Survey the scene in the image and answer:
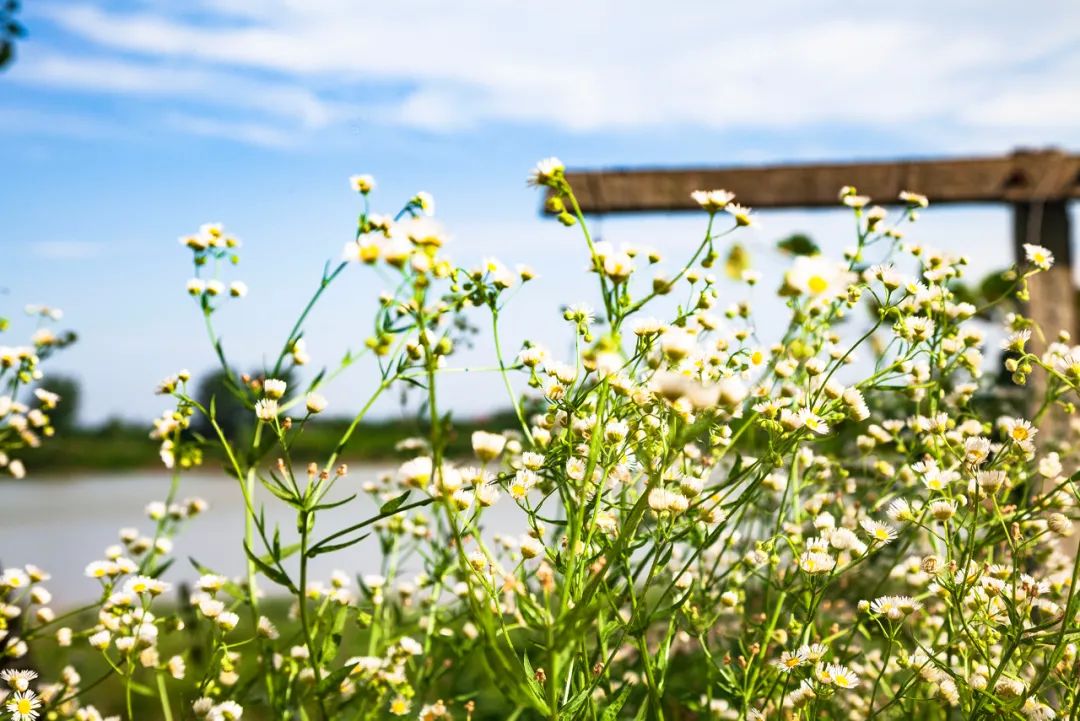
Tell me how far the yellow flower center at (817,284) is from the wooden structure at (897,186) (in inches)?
107

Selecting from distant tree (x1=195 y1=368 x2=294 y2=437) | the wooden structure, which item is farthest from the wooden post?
distant tree (x1=195 y1=368 x2=294 y2=437)

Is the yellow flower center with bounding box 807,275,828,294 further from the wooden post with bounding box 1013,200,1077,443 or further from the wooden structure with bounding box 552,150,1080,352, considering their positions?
the wooden post with bounding box 1013,200,1077,443

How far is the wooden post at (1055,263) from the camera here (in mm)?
3641

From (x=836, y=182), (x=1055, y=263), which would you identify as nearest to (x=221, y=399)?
(x=836, y=182)

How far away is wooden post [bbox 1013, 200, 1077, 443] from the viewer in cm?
364

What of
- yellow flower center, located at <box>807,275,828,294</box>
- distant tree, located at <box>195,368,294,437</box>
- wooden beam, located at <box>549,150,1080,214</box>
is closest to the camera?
yellow flower center, located at <box>807,275,828,294</box>

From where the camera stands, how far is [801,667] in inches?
55.8

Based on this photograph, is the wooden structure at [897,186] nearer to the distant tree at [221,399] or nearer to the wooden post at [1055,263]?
the wooden post at [1055,263]

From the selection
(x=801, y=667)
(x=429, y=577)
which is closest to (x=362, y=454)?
(x=429, y=577)

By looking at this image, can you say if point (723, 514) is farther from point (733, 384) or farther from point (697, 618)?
point (733, 384)

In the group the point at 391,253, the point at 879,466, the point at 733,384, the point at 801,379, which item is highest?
the point at 391,253

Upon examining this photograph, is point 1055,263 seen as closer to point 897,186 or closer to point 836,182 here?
point 897,186

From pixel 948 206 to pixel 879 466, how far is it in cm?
223

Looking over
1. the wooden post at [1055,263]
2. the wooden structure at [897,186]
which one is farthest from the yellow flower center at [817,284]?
the wooden post at [1055,263]
